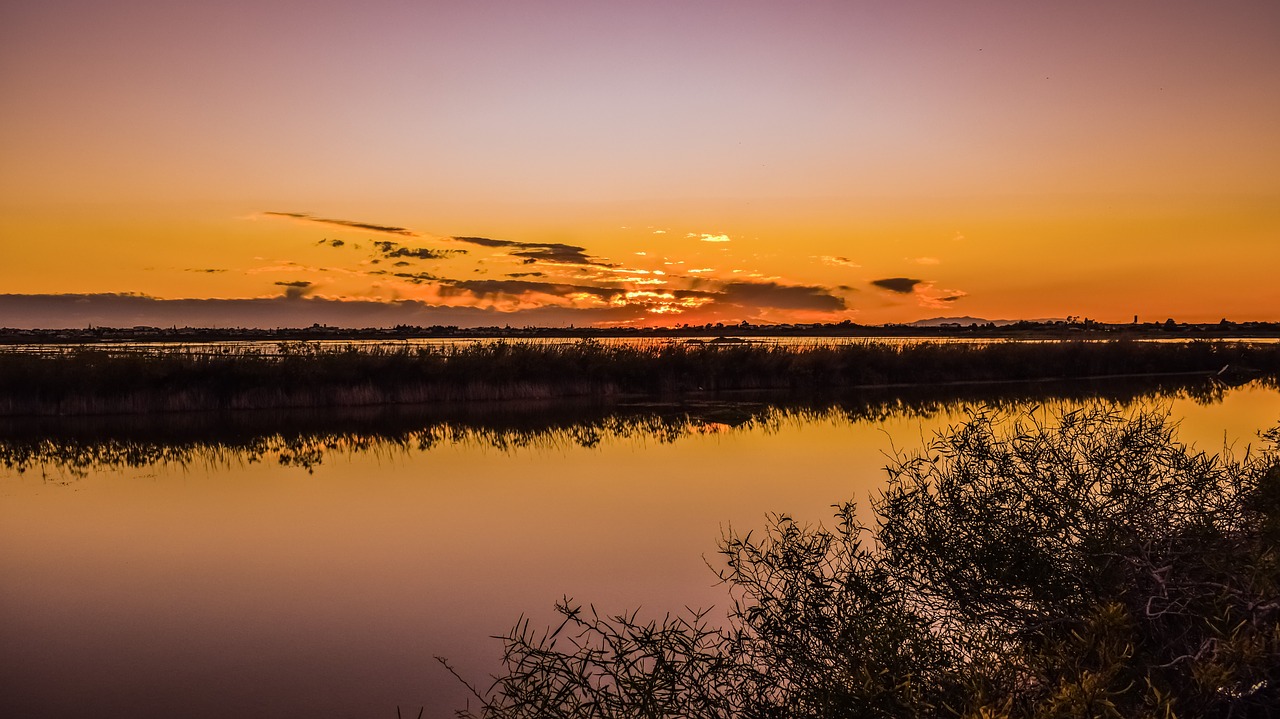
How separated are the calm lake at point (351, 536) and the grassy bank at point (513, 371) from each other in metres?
2.53

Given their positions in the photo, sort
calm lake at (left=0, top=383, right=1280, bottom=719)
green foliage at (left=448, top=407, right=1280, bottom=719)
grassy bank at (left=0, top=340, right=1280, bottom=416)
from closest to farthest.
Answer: green foliage at (left=448, top=407, right=1280, bottom=719)
calm lake at (left=0, top=383, right=1280, bottom=719)
grassy bank at (left=0, top=340, right=1280, bottom=416)

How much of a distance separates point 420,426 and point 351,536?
12.5 meters

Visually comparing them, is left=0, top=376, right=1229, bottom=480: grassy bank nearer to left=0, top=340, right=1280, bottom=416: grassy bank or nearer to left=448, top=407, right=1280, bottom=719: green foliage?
left=0, top=340, right=1280, bottom=416: grassy bank

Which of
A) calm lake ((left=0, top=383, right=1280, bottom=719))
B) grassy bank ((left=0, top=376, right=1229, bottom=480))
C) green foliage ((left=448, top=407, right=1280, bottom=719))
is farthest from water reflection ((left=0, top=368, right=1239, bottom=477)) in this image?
green foliage ((left=448, top=407, right=1280, bottom=719))

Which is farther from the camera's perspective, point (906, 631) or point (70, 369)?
point (70, 369)

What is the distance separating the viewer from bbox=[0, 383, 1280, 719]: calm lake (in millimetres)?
7945

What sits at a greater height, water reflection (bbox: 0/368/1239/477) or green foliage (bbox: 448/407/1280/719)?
green foliage (bbox: 448/407/1280/719)

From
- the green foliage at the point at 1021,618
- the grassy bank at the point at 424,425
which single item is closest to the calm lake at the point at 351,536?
the grassy bank at the point at 424,425

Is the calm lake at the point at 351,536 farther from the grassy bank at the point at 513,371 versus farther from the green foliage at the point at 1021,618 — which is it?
the grassy bank at the point at 513,371

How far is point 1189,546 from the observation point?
5137mm

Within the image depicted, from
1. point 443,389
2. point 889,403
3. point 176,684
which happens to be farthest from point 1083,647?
point 443,389

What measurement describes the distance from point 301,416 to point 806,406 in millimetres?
16916

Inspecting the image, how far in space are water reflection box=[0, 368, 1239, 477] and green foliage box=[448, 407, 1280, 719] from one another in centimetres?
1249

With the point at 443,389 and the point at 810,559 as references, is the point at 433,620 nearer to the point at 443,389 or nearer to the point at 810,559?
the point at 810,559
